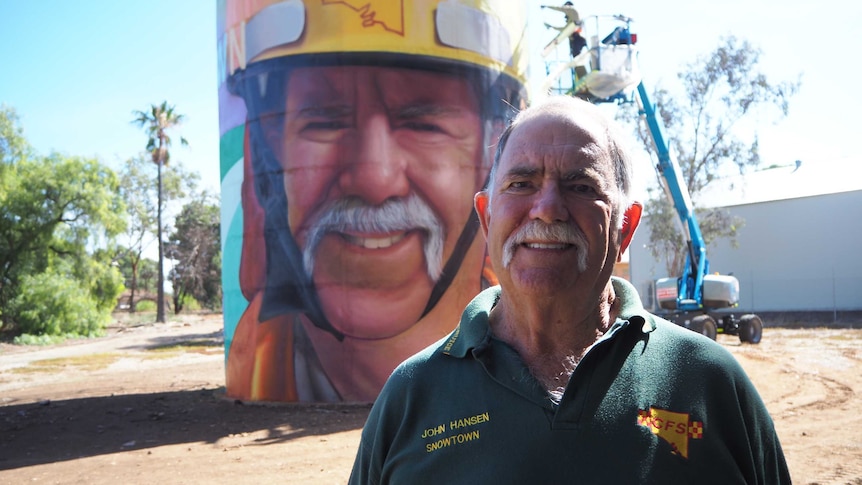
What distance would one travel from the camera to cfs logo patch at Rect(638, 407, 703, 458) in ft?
5.80

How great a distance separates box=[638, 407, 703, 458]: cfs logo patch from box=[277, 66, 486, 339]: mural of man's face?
30.9ft

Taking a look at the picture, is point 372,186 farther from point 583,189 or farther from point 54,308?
point 54,308

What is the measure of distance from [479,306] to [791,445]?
7417mm

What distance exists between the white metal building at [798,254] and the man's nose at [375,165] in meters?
26.4

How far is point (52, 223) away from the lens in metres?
35.0

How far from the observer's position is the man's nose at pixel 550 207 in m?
1.96

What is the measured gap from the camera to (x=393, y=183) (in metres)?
11.2

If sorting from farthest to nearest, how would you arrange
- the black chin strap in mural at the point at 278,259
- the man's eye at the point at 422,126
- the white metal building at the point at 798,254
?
the white metal building at the point at 798,254, the man's eye at the point at 422,126, the black chin strap in mural at the point at 278,259

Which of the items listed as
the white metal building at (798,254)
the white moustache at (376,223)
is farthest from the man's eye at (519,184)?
the white metal building at (798,254)

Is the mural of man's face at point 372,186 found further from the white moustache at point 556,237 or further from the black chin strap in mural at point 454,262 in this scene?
the white moustache at point 556,237

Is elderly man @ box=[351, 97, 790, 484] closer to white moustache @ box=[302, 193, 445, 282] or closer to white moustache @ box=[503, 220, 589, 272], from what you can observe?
white moustache @ box=[503, 220, 589, 272]

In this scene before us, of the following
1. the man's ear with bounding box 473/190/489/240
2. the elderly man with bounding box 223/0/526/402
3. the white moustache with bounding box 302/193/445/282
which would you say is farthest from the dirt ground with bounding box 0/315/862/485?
the man's ear with bounding box 473/190/489/240

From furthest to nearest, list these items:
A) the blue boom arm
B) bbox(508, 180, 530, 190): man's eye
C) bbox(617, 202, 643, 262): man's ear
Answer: the blue boom arm, bbox(617, 202, 643, 262): man's ear, bbox(508, 180, 530, 190): man's eye

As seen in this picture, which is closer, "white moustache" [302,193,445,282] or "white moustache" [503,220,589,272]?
"white moustache" [503,220,589,272]
